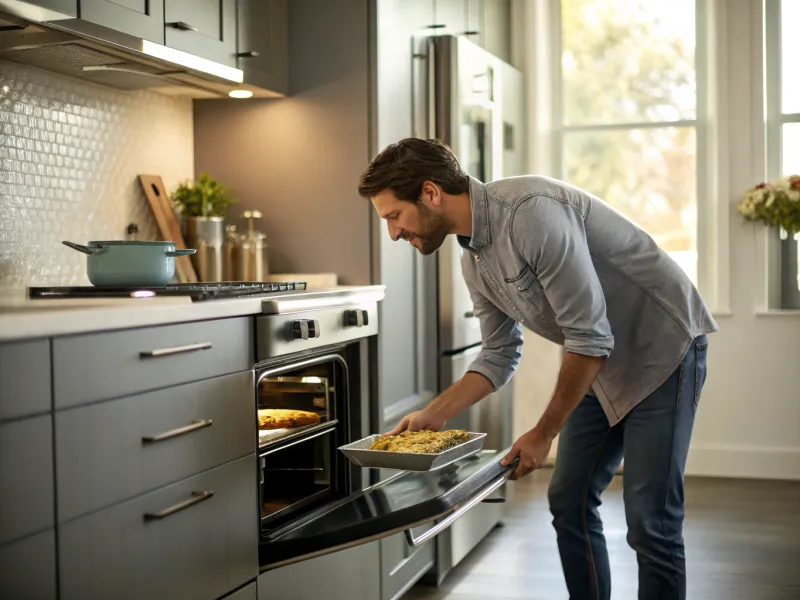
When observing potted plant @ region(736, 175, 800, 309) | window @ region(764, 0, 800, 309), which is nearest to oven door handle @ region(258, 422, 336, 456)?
potted plant @ region(736, 175, 800, 309)

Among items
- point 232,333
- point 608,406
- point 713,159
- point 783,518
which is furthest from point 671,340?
point 713,159

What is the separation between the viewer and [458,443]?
7.06 ft

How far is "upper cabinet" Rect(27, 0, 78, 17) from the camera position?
1.95m

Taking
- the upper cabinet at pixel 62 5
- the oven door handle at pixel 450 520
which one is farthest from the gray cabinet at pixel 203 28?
the oven door handle at pixel 450 520

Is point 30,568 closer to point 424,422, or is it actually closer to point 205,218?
point 424,422

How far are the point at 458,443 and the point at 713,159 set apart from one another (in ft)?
10.8

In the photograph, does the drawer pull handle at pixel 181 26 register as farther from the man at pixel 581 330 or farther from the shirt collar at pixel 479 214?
the shirt collar at pixel 479 214

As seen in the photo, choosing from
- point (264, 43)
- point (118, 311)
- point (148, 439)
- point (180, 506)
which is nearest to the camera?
point (118, 311)

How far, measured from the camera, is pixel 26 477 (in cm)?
144

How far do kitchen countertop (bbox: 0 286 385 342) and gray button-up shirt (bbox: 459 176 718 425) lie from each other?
440mm

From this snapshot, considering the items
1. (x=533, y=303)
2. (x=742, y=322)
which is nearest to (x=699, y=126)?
(x=742, y=322)

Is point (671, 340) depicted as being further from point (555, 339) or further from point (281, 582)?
point (281, 582)

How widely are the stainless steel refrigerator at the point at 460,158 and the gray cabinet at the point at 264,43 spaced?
18.9 inches

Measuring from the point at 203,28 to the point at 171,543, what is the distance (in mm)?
1385
